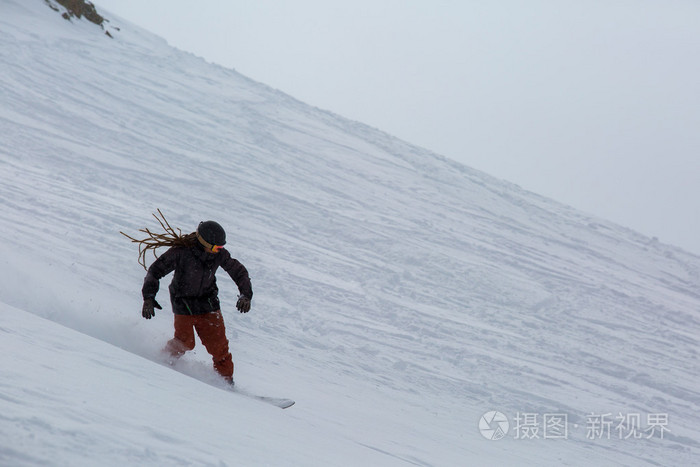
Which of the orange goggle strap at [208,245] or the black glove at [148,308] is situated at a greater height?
the orange goggle strap at [208,245]

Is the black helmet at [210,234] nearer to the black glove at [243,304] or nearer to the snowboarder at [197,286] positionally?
the snowboarder at [197,286]

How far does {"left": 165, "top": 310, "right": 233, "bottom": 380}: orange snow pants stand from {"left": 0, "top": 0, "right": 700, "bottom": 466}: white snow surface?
195mm

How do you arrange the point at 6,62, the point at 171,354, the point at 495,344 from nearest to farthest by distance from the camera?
the point at 171,354
the point at 495,344
the point at 6,62

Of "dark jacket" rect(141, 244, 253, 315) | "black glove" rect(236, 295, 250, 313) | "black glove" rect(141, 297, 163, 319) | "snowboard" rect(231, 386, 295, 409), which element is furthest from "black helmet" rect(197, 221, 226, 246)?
"snowboard" rect(231, 386, 295, 409)

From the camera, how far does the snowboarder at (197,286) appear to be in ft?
17.1

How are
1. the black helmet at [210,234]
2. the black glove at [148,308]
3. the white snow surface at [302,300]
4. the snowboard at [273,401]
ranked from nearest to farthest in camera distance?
the white snow surface at [302,300], the black glove at [148,308], the black helmet at [210,234], the snowboard at [273,401]

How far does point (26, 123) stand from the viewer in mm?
13164

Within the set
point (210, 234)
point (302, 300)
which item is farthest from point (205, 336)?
point (302, 300)

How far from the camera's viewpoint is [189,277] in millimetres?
5293

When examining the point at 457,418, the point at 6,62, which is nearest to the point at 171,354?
the point at 457,418

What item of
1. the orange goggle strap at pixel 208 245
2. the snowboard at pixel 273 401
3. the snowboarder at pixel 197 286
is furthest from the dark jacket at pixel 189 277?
the snowboard at pixel 273 401

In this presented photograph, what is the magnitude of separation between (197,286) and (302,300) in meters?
3.99

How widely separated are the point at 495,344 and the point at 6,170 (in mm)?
8208

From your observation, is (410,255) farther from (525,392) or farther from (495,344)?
(525,392)
